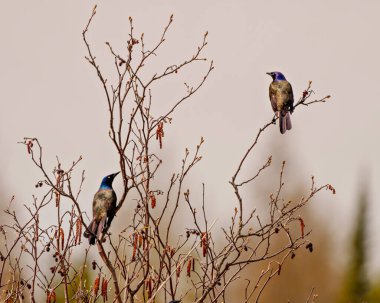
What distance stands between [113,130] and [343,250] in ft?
102

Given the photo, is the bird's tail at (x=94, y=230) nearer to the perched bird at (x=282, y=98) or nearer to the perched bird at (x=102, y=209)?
the perched bird at (x=102, y=209)

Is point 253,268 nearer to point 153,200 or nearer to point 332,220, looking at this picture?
point 332,220

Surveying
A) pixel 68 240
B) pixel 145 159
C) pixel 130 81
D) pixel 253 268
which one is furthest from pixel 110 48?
pixel 253 268

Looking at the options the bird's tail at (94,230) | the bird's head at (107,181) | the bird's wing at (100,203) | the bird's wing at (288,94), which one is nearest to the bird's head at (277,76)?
the bird's wing at (288,94)

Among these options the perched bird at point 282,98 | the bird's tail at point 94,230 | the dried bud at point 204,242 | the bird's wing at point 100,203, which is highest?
the perched bird at point 282,98

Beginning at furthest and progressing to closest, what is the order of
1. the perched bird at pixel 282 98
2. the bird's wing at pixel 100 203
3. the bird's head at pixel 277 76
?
the bird's head at pixel 277 76
the perched bird at pixel 282 98
the bird's wing at pixel 100 203

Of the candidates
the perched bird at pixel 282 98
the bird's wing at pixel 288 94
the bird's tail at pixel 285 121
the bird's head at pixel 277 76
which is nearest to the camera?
Result: the bird's tail at pixel 285 121

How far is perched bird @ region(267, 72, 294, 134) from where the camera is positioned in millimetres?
10252

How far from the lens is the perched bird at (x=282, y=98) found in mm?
10252

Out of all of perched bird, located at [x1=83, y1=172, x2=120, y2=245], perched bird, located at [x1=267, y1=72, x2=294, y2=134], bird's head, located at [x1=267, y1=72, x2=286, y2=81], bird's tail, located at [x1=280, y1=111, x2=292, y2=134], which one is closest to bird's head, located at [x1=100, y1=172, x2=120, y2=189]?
perched bird, located at [x1=83, y1=172, x2=120, y2=245]

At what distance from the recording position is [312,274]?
34875mm

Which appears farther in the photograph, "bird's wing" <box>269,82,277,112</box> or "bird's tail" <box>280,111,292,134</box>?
"bird's wing" <box>269,82,277,112</box>


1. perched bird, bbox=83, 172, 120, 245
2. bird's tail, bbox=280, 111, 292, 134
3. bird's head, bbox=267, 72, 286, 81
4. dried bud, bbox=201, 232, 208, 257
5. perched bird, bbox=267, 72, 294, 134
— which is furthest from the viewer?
bird's head, bbox=267, 72, 286, 81

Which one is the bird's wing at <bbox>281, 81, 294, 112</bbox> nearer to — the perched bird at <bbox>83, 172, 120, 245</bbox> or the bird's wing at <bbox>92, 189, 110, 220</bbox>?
the perched bird at <bbox>83, 172, 120, 245</bbox>
